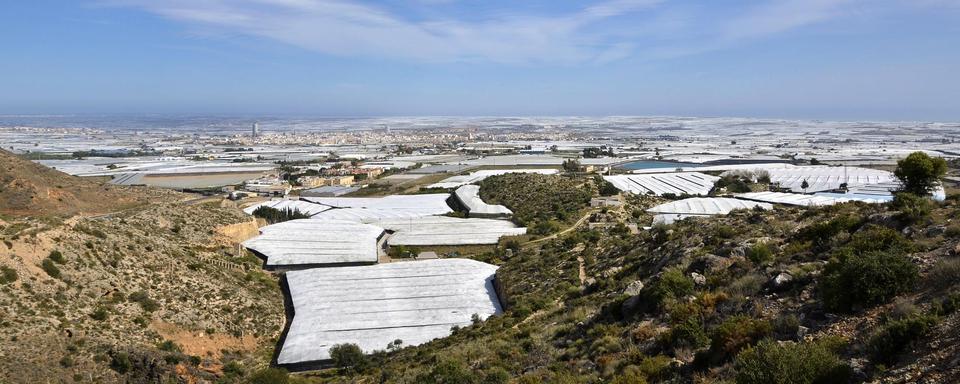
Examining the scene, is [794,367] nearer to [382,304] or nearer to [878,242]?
[878,242]

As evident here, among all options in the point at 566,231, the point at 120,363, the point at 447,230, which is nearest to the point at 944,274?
the point at 120,363

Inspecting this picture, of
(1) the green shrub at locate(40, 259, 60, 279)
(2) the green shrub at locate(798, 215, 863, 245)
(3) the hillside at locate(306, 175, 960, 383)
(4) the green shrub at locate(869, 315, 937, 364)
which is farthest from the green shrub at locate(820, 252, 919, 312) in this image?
(1) the green shrub at locate(40, 259, 60, 279)

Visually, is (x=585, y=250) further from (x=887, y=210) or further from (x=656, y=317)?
(x=656, y=317)

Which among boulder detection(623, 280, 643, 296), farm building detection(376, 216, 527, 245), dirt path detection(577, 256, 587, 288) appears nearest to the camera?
boulder detection(623, 280, 643, 296)

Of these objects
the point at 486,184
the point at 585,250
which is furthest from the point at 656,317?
the point at 486,184

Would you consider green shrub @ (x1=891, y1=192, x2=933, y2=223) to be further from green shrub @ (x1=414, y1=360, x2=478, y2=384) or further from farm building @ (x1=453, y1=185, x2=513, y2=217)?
farm building @ (x1=453, y1=185, x2=513, y2=217)
